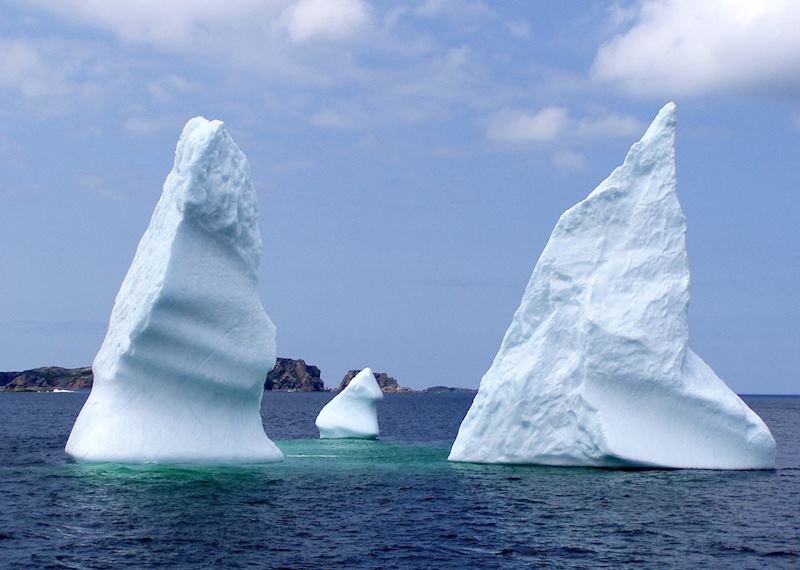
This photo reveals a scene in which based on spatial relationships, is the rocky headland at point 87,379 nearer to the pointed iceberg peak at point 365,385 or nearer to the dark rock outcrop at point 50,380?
the dark rock outcrop at point 50,380

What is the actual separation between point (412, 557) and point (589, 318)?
42.0 feet

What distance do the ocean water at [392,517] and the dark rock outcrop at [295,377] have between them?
5345 inches

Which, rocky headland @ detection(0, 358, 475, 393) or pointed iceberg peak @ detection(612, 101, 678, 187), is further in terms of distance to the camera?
rocky headland @ detection(0, 358, 475, 393)

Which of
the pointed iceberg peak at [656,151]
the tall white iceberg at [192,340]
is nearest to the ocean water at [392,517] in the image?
the tall white iceberg at [192,340]

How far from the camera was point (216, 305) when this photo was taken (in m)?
26.9

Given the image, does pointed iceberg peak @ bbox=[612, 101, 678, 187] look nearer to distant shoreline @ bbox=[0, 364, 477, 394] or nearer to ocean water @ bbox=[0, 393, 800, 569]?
ocean water @ bbox=[0, 393, 800, 569]

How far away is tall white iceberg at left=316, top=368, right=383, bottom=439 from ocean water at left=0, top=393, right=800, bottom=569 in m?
14.3

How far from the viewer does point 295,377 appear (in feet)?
545

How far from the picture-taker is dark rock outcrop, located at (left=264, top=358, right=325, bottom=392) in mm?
163625

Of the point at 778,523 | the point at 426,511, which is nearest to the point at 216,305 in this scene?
the point at 426,511

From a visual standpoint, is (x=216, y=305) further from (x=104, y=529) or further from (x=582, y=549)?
(x=582, y=549)

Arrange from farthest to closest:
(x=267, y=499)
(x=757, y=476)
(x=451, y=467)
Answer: (x=451, y=467), (x=757, y=476), (x=267, y=499)

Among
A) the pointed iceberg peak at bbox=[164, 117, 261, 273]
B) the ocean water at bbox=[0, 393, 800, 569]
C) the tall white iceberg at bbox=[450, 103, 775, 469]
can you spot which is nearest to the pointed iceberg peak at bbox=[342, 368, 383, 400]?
the tall white iceberg at bbox=[450, 103, 775, 469]

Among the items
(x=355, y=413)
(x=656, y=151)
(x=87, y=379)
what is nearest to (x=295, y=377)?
(x=87, y=379)
